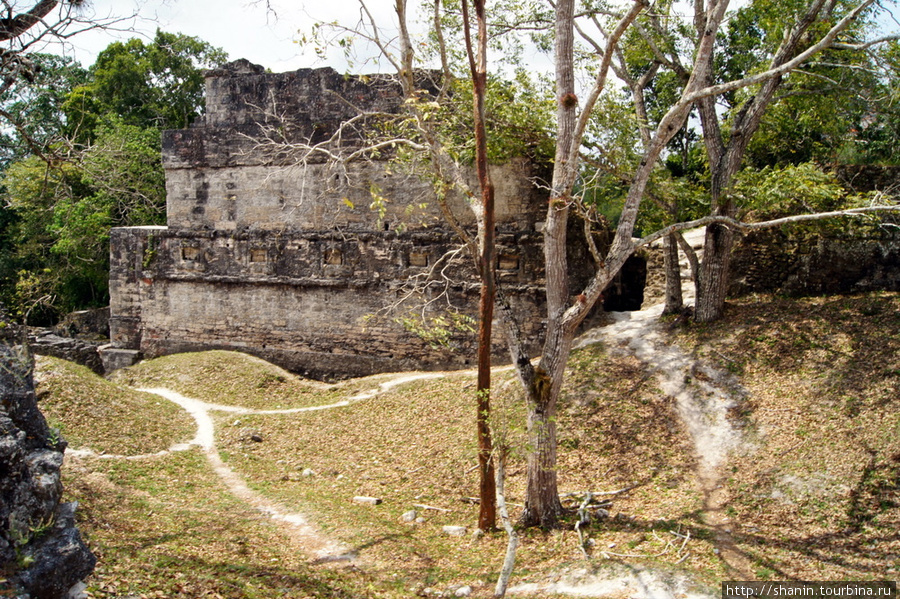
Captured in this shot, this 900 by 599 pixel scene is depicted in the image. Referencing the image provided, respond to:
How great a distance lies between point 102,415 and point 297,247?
5.29m

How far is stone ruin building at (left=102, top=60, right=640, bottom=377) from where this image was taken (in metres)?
12.5

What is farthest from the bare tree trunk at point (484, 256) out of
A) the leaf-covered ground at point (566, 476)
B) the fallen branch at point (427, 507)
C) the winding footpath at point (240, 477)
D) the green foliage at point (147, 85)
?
the green foliage at point (147, 85)

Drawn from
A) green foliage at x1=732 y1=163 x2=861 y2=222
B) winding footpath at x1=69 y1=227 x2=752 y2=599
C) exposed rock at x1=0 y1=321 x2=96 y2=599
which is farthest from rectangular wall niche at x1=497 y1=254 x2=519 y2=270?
exposed rock at x1=0 y1=321 x2=96 y2=599

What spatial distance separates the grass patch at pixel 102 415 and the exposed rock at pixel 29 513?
4.21 metres

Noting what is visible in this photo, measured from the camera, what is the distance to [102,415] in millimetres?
9562

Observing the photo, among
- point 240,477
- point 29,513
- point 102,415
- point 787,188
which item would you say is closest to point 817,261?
point 787,188

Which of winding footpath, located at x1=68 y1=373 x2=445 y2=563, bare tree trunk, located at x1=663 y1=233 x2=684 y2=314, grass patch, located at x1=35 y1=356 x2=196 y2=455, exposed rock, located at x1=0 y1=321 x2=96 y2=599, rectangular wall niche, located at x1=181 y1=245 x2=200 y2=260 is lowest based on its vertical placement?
winding footpath, located at x1=68 y1=373 x2=445 y2=563

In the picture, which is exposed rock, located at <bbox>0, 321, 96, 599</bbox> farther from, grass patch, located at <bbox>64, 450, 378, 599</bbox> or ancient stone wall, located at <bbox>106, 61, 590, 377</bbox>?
ancient stone wall, located at <bbox>106, 61, 590, 377</bbox>

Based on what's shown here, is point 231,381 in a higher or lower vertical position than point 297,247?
lower

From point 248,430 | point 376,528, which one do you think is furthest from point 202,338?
point 376,528

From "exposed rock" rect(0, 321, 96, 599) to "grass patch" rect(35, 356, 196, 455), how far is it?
421 centimetres

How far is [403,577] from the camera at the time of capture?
5.81 meters

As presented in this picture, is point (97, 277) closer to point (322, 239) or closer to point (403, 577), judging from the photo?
point (322, 239)

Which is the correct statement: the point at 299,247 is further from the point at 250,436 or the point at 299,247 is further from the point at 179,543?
the point at 179,543
